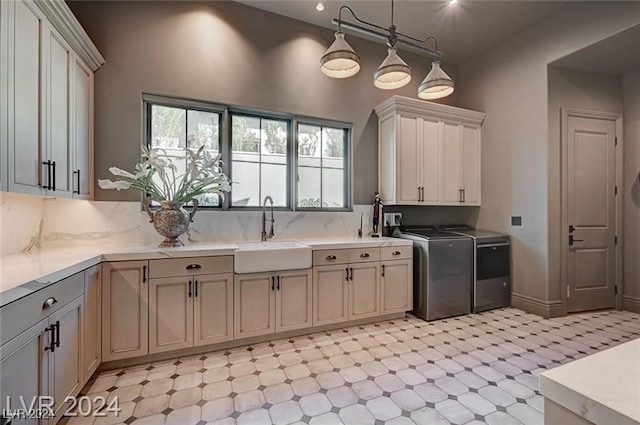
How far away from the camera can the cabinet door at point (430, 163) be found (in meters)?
3.75

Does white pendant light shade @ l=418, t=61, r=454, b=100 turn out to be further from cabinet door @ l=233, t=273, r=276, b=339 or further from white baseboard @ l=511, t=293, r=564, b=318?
white baseboard @ l=511, t=293, r=564, b=318

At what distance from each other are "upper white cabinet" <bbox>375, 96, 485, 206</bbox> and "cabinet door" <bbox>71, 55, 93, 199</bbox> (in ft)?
10.2

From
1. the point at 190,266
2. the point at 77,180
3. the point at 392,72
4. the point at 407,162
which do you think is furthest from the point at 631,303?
the point at 77,180

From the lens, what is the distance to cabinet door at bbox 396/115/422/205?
3613 mm

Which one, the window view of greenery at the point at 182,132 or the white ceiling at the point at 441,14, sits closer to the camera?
the window view of greenery at the point at 182,132

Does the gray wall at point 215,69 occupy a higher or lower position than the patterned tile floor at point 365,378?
higher

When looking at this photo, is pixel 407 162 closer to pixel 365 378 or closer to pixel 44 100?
pixel 365 378

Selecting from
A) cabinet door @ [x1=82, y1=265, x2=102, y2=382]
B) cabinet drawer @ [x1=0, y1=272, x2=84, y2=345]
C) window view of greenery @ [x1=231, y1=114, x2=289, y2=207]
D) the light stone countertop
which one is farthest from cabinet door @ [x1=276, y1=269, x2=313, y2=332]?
cabinet drawer @ [x1=0, y1=272, x2=84, y2=345]

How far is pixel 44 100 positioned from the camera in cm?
192

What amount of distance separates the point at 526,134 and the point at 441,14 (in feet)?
5.92

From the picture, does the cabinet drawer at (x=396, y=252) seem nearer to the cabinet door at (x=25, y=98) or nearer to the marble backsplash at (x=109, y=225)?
the marble backsplash at (x=109, y=225)

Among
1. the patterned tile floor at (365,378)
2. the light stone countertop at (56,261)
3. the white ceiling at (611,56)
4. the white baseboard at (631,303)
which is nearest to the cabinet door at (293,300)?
the patterned tile floor at (365,378)

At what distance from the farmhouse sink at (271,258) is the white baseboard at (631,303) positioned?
13.3 feet

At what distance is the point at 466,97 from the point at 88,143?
190 inches
